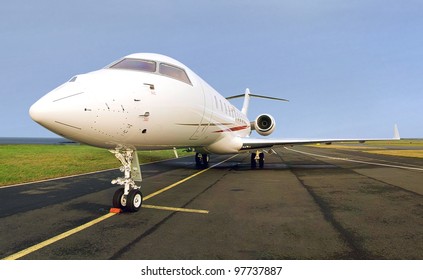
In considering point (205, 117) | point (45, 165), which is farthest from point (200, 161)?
point (45, 165)

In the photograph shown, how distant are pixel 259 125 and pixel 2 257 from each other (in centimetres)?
1673

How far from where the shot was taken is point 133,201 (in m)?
6.83

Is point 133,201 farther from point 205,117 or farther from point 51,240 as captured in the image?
point 205,117

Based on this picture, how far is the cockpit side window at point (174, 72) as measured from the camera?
741cm

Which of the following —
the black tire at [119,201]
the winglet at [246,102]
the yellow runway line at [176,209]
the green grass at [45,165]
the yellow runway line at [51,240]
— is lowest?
the green grass at [45,165]

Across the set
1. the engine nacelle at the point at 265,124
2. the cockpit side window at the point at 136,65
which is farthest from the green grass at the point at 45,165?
the engine nacelle at the point at 265,124

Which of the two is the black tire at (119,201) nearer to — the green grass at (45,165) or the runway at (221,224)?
the runway at (221,224)

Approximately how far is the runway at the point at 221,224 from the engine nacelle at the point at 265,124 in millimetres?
9421

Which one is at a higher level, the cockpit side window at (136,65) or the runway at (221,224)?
the cockpit side window at (136,65)

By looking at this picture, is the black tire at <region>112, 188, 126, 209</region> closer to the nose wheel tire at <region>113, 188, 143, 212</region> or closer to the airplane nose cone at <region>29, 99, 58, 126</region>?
the nose wheel tire at <region>113, 188, 143, 212</region>

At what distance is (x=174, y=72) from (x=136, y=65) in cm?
134

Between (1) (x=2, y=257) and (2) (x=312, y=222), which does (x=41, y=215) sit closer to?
(1) (x=2, y=257)

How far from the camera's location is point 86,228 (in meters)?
5.55
